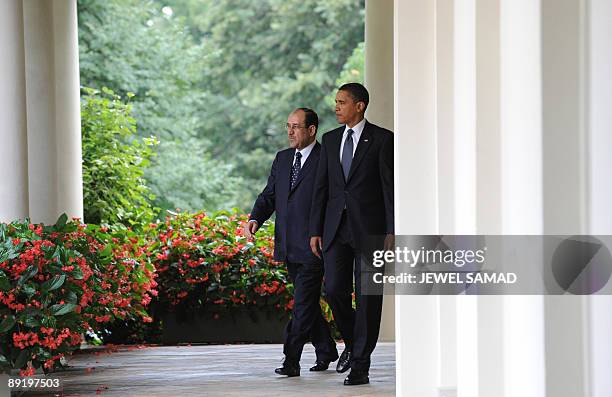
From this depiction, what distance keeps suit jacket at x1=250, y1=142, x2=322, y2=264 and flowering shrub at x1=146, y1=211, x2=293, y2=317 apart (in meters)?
2.49

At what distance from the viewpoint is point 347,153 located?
6914 millimetres

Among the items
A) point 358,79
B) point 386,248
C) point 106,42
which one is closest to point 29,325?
point 386,248

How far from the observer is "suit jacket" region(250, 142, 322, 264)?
285 inches

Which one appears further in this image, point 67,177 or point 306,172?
point 67,177

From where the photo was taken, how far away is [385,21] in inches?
394

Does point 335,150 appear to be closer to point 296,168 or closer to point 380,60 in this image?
point 296,168

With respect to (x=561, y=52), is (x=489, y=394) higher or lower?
lower

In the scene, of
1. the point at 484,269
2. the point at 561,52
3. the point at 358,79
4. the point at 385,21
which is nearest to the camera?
the point at 561,52

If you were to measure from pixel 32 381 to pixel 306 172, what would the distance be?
230 cm

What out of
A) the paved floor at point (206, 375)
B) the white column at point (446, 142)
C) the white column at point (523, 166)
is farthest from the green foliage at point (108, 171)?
the white column at point (523, 166)

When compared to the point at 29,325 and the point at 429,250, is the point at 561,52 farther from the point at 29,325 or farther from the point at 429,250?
the point at 29,325

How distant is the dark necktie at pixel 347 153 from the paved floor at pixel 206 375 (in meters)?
1.38

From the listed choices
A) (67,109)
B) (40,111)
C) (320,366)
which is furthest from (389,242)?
(67,109)

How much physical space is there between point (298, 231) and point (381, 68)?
3214 mm
